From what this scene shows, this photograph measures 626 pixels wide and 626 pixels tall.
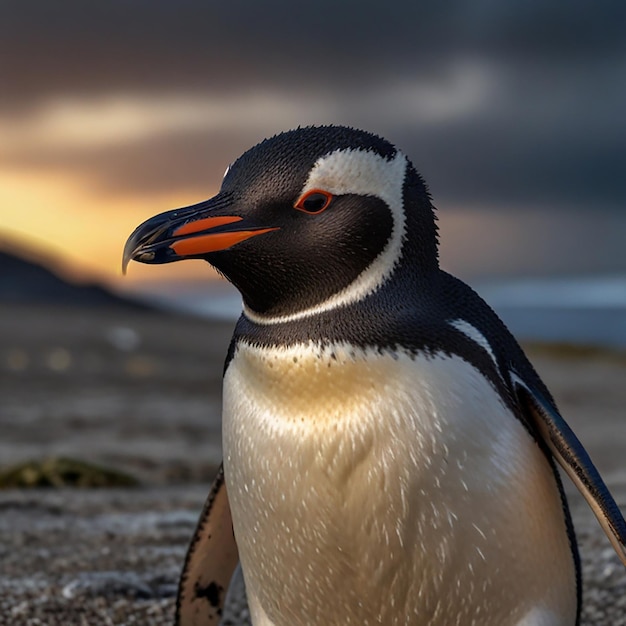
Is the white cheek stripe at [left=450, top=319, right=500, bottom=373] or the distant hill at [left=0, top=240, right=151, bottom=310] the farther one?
the distant hill at [left=0, top=240, right=151, bottom=310]

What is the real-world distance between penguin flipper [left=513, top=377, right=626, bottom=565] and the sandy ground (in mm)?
1366

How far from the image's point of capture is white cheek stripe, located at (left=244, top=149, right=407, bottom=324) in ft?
8.06

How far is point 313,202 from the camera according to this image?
2.46 m

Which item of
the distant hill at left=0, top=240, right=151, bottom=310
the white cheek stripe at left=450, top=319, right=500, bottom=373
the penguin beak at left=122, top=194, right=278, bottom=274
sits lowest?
the distant hill at left=0, top=240, right=151, bottom=310

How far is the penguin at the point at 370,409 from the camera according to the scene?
245 centimetres

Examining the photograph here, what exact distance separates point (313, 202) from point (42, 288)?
95.7 feet

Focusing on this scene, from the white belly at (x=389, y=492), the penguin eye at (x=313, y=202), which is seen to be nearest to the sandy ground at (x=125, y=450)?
the white belly at (x=389, y=492)

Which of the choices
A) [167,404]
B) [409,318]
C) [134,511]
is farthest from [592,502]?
[167,404]

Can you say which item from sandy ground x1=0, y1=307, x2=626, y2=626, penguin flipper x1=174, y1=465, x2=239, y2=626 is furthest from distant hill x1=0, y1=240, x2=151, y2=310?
penguin flipper x1=174, y1=465, x2=239, y2=626

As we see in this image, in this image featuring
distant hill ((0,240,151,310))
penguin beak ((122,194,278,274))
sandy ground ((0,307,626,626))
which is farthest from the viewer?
distant hill ((0,240,151,310))

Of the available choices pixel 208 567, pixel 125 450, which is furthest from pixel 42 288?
pixel 208 567

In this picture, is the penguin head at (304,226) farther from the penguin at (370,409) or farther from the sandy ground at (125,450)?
the sandy ground at (125,450)

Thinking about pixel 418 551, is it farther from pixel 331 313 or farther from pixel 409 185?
pixel 409 185

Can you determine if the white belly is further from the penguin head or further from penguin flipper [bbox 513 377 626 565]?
the penguin head
